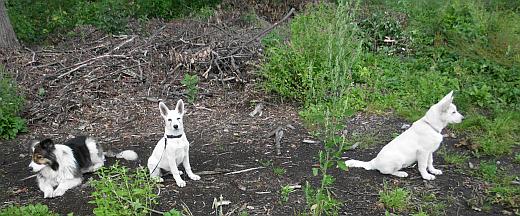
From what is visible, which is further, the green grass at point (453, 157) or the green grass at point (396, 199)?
the green grass at point (453, 157)

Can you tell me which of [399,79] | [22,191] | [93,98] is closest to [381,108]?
[399,79]

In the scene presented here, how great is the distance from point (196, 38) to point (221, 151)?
3073 millimetres

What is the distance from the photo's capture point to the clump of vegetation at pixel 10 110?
695cm

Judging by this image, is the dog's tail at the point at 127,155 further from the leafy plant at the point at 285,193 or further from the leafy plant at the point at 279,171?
the leafy plant at the point at 285,193

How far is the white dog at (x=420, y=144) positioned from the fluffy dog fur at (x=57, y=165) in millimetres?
3115

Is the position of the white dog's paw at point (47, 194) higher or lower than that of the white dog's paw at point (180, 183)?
lower

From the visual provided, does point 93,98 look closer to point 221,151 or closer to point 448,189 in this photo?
point 221,151

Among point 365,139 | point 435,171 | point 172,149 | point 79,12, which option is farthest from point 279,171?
point 79,12

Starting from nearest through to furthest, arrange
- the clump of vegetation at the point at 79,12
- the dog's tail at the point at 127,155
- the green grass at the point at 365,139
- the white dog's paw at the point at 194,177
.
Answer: the white dog's paw at the point at 194,177 < the dog's tail at the point at 127,155 < the green grass at the point at 365,139 < the clump of vegetation at the point at 79,12

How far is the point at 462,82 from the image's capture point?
8.15 m

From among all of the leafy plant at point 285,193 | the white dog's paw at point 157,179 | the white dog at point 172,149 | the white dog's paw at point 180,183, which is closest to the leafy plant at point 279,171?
the leafy plant at point 285,193

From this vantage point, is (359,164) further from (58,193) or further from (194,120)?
(58,193)

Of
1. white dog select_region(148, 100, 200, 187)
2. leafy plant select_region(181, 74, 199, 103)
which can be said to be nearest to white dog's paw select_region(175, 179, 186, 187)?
white dog select_region(148, 100, 200, 187)

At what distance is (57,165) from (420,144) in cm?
366
